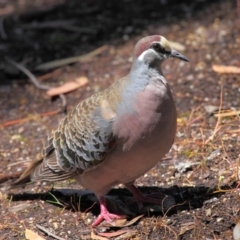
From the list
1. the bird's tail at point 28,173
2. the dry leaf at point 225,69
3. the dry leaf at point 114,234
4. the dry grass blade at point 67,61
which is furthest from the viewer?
the dry grass blade at point 67,61

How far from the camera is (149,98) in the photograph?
3.62m

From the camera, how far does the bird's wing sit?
3.76 metres

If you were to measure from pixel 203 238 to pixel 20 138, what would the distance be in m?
2.20

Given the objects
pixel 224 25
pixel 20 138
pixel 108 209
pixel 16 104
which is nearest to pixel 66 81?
pixel 16 104

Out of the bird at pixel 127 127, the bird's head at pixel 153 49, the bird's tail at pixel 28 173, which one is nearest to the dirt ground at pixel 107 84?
the bird's tail at pixel 28 173

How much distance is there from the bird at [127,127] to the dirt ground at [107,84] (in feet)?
1.14

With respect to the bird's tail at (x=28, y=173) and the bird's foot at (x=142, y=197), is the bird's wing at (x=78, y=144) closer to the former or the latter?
the bird's tail at (x=28, y=173)

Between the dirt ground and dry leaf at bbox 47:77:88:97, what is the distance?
7 cm

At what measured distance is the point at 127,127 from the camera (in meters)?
3.62

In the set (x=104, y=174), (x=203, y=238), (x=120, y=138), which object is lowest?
(x=203, y=238)

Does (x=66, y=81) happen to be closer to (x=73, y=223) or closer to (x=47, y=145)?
(x=47, y=145)

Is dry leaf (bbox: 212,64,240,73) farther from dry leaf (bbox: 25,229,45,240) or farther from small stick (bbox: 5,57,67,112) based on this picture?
dry leaf (bbox: 25,229,45,240)

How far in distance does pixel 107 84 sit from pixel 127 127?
8.13 feet

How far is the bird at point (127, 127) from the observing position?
361cm
